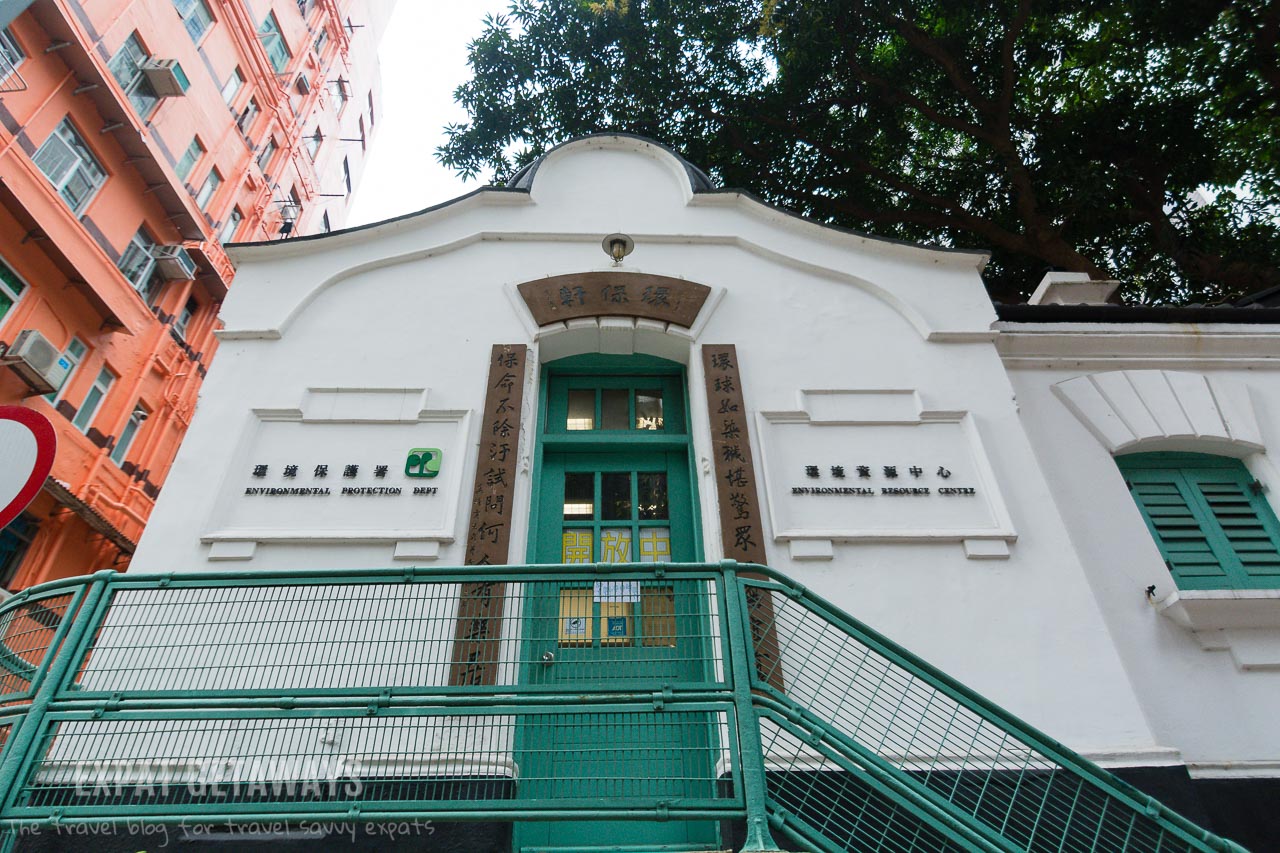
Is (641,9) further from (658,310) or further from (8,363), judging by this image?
(8,363)

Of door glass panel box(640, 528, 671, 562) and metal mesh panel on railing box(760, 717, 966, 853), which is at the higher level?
door glass panel box(640, 528, 671, 562)

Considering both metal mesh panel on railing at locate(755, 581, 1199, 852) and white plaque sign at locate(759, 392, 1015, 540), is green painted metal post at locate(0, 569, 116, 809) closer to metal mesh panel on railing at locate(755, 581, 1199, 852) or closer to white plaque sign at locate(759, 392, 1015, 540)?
metal mesh panel on railing at locate(755, 581, 1199, 852)

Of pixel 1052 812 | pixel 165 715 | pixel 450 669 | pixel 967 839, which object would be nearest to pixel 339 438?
pixel 450 669

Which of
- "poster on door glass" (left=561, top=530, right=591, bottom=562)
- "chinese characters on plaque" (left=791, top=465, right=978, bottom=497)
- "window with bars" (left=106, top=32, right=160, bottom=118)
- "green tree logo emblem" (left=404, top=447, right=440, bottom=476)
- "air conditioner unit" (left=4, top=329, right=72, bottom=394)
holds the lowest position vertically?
"poster on door glass" (left=561, top=530, right=591, bottom=562)

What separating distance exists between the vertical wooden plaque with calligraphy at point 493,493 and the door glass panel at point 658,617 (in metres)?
0.88

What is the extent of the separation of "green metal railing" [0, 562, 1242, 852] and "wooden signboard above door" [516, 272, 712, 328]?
2.91 meters

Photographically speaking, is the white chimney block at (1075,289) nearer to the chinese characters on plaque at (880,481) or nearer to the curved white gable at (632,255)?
the curved white gable at (632,255)

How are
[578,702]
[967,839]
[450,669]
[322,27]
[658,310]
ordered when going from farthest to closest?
[322,27] < [658,310] < [450,669] < [578,702] < [967,839]

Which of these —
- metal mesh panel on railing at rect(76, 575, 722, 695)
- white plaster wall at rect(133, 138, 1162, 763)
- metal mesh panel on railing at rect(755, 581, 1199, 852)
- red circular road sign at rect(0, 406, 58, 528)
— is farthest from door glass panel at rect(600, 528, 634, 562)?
red circular road sign at rect(0, 406, 58, 528)

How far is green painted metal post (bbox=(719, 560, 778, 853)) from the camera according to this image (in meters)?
3.28

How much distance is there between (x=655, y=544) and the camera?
20.4 ft

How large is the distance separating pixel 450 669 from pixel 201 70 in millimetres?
19528

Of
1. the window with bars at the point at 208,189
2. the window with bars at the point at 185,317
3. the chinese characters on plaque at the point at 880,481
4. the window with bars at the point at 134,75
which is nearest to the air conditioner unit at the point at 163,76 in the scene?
the window with bars at the point at 134,75

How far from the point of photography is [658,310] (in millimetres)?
6957
